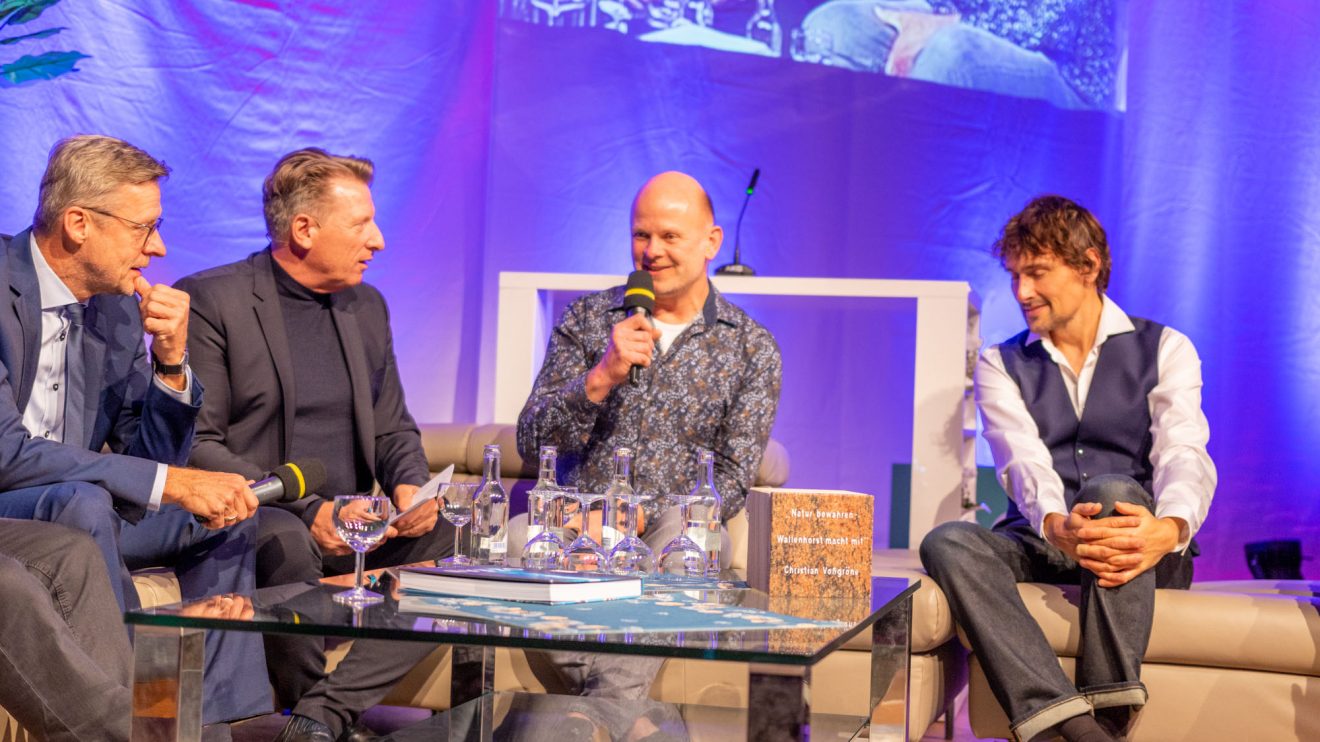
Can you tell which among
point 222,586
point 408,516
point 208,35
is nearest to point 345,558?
point 408,516

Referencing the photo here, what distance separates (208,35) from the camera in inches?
159

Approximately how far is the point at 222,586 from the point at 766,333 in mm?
1355

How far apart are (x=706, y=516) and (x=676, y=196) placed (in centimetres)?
113

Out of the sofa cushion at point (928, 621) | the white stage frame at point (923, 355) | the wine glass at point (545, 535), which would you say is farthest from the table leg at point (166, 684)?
the white stage frame at point (923, 355)

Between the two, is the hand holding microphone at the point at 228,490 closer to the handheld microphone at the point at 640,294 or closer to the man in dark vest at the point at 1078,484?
the handheld microphone at the point at 640,294

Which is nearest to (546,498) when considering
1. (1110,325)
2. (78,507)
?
(78,507)

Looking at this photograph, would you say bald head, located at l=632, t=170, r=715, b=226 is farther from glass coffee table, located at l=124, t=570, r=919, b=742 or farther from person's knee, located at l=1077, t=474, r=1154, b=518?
glass coffee table, located at l=124, t=570, r=919, b=742

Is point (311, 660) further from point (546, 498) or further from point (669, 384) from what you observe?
point (669, 384)

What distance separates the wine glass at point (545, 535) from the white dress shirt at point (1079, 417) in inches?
41.5

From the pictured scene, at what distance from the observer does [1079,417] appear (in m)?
2.80

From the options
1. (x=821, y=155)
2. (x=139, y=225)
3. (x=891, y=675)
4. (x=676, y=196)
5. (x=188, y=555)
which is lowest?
(x=891, y=675)

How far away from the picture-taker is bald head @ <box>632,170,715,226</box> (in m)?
2.95

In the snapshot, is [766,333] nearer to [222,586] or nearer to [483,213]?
[222,586]

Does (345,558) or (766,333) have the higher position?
(766,333)
